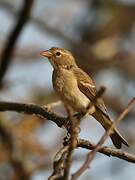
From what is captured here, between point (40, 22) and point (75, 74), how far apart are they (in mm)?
4642

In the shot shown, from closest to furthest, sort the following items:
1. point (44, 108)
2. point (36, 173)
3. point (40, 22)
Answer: point (44, 108)
point (36, 173)
point (40, 22)

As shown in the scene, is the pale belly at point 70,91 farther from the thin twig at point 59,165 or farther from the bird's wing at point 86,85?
the thin twig at point 59,165

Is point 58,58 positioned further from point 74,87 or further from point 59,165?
point 59,165

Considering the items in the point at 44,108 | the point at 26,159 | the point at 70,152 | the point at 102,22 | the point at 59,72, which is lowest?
the point at 26,159

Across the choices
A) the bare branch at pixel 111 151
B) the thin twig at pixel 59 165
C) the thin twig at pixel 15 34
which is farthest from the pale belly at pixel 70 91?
the thin twig at pixel 59 165

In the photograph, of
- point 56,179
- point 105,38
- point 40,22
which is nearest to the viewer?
point 56,179

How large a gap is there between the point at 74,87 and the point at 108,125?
26.2 inches

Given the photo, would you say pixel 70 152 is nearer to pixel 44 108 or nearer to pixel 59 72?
pixel 44 108

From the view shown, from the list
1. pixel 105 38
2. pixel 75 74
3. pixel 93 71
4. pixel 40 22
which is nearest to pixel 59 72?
pixel 75 74

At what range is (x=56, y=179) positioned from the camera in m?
2.82

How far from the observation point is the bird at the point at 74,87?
5.45 metres

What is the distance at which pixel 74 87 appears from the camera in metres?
5.91

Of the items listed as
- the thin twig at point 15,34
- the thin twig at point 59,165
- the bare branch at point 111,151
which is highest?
the thin twig at point 59,165

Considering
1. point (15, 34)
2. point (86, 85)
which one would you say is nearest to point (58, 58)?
point (86, 85)
